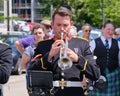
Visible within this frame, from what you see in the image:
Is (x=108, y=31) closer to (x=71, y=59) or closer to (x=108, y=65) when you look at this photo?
(x=108, y=65)

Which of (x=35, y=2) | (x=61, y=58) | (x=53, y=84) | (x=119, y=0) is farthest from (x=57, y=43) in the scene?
(x=35, y=2)

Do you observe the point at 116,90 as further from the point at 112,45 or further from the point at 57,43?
the point at 57,43

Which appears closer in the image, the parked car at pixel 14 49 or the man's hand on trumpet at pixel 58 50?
the man's hand on trumpet at pixel 58 50

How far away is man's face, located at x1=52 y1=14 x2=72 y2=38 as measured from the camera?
418cm

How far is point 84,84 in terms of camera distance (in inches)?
175

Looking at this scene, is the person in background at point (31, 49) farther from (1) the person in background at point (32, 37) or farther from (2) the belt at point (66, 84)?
(2) the belt at point (66, 84)

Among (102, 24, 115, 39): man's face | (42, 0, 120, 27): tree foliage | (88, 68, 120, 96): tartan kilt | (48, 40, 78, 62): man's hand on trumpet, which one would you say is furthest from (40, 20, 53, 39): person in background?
(42, 0, 120, 27): tree foliage

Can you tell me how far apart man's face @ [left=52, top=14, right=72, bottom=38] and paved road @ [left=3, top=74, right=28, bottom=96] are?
7505 mm

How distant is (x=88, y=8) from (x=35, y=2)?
45794mm

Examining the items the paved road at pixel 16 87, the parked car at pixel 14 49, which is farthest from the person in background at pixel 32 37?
the parked car at pixel 14 49

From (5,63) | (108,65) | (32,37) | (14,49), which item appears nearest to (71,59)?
(5,63)

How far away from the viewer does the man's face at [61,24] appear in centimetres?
418

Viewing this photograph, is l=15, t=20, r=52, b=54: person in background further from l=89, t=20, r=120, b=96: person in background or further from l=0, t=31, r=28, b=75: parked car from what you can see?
l=0, t=31, r=28, b=75: parked car

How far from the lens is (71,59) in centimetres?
407
